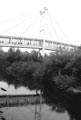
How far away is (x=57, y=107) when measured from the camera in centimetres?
751

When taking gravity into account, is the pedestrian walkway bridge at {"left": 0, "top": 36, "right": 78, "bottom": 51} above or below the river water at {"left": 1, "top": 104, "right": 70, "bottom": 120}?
above

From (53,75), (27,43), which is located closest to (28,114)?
(53,75)

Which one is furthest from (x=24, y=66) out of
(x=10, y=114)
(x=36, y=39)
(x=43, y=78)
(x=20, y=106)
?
(x=10, y=114)

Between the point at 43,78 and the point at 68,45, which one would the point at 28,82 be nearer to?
the point at 43,78

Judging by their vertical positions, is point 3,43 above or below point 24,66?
above

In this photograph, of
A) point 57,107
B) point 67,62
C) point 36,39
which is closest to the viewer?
point 57,107

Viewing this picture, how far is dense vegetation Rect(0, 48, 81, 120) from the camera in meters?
8.88

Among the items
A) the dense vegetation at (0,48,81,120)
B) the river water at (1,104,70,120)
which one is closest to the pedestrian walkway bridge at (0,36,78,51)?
the dense vegetation at (0,48,81,120)

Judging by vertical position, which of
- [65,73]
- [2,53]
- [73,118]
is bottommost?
[73,118]

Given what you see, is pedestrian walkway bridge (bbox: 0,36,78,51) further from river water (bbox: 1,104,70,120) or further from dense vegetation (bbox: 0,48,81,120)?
river water (bbox: 1,104,70,120)

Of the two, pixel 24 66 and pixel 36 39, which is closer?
pixel 24 66

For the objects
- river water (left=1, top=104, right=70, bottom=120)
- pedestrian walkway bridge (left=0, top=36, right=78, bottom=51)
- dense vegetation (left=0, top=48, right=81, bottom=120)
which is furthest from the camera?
pedestrian walkway bridge (left=0, top=36, right=78, bottom=51)

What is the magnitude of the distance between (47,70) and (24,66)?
3.01 m

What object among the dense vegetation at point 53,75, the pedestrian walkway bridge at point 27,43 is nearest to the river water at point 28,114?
the dense vegetation at point 53,75
